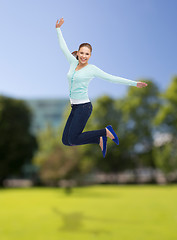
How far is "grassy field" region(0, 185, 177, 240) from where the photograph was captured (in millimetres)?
12953

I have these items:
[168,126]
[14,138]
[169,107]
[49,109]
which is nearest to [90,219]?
[169,107]

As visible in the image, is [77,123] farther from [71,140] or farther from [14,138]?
Answer: [14,138]

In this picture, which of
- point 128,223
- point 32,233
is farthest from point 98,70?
point 128,223

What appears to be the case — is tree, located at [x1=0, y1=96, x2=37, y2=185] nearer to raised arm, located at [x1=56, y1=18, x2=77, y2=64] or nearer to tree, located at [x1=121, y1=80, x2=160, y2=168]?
tree, located at [x1=121, y1=80, x2=160, y2=168]

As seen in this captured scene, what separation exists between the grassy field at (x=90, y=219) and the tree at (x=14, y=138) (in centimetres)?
1273

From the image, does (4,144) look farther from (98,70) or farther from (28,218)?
(98,70)

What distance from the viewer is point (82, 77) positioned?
325 cm

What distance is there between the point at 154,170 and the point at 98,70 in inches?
1527

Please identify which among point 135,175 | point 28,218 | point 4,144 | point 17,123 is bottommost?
point 135,175

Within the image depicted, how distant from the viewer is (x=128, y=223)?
15.1 m

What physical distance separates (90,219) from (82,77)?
1434 cm

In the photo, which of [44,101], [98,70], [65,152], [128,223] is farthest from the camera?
[44,101]

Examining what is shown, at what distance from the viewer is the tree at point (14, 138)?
34225 millimetres

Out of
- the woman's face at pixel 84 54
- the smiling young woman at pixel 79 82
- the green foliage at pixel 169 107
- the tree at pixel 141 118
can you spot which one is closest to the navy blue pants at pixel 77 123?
the smiling young woman at pixel 79 82
